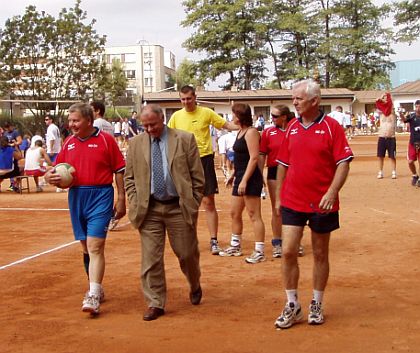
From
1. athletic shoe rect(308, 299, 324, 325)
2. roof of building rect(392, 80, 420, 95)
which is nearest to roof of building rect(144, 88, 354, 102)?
roof of building rect(392, 80, 420, 95)

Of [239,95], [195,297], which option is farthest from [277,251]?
[239,95]

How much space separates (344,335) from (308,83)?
6.88ft

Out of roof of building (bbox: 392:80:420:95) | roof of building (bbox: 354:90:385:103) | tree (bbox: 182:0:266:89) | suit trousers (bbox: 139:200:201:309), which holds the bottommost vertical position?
suit trousers (bbox: 139:200:201:309)

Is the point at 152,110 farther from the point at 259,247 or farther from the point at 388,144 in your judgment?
the point at 388,144

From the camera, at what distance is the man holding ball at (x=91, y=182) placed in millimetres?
6398

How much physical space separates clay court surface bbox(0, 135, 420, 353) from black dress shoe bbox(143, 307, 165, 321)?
66mm

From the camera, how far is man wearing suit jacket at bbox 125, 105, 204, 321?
6.26 m

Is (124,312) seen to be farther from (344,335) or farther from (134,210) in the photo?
(344,335)

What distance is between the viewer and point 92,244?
639cm

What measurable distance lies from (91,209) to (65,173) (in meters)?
0.43

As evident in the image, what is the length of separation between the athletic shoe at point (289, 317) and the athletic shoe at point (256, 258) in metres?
2.59

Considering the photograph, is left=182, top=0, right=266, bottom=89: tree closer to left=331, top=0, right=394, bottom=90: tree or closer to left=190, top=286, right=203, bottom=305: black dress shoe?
left=331, top=0, right=394, bottom=90: tree

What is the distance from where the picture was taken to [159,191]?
6281 mm

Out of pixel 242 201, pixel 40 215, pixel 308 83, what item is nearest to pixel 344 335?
pixel 308 83
